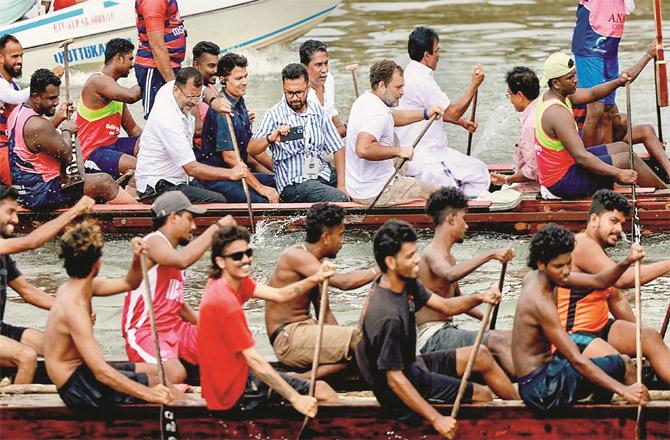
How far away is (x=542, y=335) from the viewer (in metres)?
7.59

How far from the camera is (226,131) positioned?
38.8 feet

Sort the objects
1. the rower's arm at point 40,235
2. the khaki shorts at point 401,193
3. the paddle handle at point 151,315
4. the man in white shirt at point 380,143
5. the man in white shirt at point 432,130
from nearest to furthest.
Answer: the paddle handle at point 151,315 → the rower's arm at point 40,235 → the man in white shirt at point 380,143 → the khaki shorts at point 401,193 → the man in white shirt at point 432,130

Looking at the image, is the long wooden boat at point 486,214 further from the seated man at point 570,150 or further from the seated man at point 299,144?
the seated man at point 299,144

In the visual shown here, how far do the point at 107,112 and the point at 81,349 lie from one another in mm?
5613

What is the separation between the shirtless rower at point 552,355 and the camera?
7.44 meters

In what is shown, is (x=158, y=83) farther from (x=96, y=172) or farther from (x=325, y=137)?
(x=325, y=137)

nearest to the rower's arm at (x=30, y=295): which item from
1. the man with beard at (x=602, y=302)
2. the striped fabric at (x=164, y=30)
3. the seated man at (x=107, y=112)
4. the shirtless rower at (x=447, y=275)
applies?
the shirtless rower at (x=447, y=275)

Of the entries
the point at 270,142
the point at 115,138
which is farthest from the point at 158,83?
the point at 270,142

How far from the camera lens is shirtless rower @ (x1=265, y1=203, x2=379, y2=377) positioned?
26.8ft

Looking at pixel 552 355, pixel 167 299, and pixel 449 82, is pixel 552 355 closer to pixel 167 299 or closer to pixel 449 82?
pixel 167 299

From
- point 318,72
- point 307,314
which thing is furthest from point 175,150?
point 307,314

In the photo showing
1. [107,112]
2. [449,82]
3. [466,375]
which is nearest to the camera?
[466,375]

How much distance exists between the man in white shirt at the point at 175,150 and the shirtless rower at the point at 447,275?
346 centimetres

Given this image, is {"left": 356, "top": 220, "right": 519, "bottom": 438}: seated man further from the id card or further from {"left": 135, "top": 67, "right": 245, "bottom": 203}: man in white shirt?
the id card
